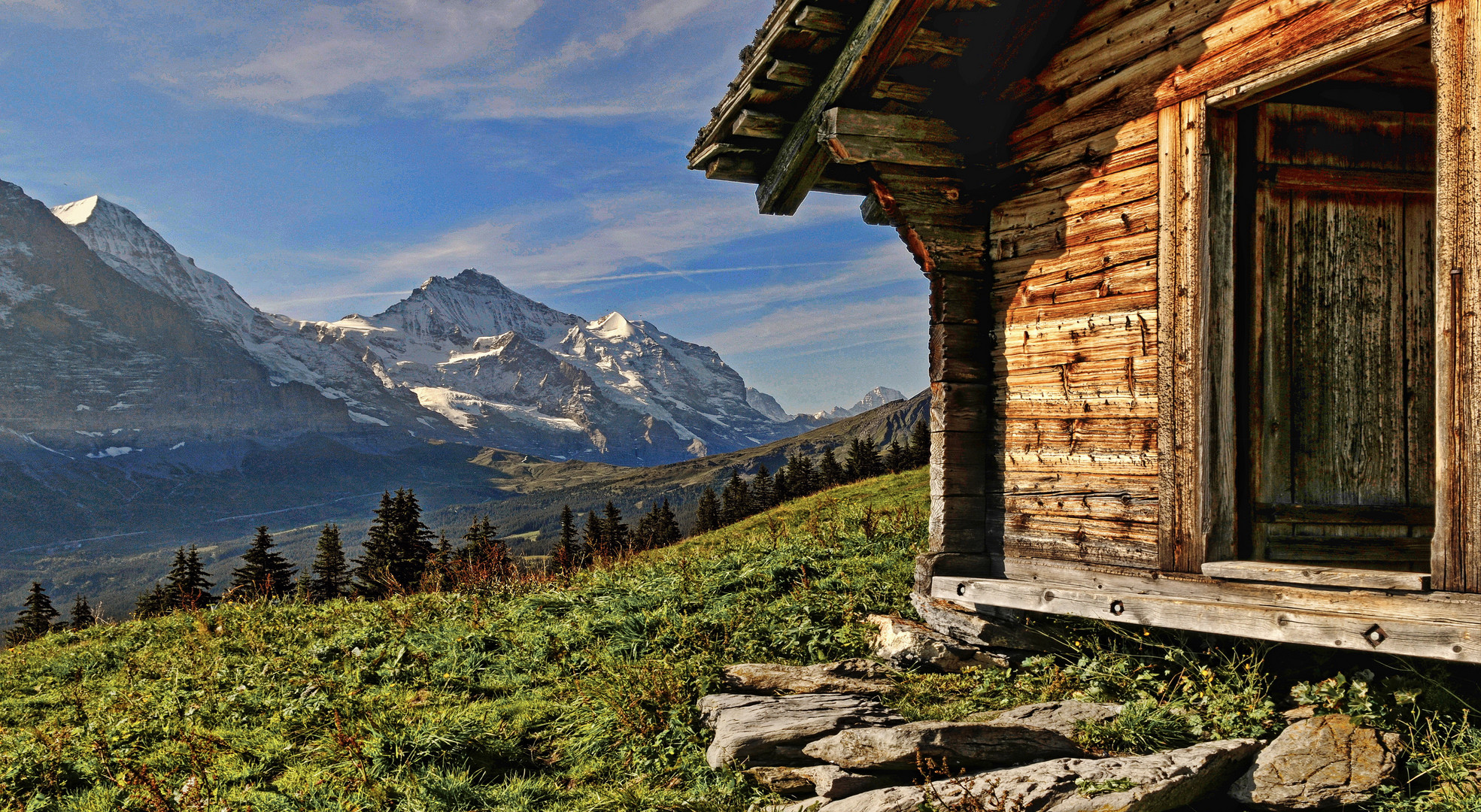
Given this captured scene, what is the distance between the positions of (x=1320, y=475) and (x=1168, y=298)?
166 centimetres

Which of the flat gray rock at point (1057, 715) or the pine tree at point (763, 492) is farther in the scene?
the pine tree at point (763, 492)

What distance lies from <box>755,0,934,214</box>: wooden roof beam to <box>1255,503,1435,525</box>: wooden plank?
4.37 meters

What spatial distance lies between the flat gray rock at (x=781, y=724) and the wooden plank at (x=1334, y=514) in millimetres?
2955

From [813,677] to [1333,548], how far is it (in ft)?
12.3

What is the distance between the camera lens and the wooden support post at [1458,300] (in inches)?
160

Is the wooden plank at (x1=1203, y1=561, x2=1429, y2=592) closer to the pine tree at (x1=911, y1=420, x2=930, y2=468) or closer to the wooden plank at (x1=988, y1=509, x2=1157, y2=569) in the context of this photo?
the wooden plank at (x1=988, y1=509, x2=1157, y2=569)

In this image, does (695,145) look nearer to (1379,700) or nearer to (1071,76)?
(1071,76)

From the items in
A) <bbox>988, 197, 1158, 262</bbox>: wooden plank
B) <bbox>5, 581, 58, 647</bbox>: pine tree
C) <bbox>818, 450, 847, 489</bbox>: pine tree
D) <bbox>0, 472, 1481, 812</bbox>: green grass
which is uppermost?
<bbox>988, 197, 1158, 262</bbox>: wooden plank

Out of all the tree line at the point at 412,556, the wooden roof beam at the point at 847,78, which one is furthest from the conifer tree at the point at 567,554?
the wooden roof beam at the point at 847,78

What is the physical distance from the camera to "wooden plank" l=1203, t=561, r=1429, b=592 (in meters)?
4.31

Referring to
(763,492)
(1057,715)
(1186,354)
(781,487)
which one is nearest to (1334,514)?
(1186,354)

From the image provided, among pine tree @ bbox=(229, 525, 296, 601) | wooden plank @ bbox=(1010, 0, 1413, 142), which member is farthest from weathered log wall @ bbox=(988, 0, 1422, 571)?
pine tree @ bbox=(229, 525, 296, 601)

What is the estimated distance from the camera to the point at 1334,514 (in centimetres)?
558

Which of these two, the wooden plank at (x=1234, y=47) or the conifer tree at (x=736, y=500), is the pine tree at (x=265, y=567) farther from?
the conifer tree at (x=736, y=500)
